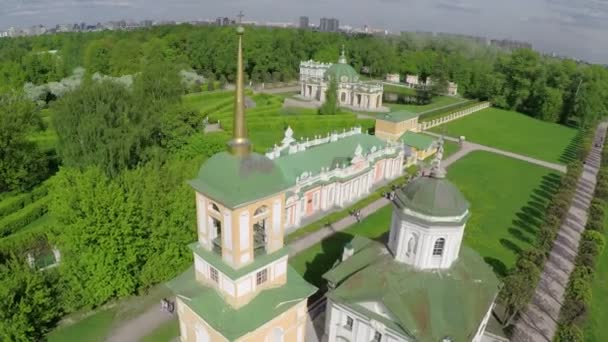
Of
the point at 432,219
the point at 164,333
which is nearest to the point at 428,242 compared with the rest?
the point at 432,219

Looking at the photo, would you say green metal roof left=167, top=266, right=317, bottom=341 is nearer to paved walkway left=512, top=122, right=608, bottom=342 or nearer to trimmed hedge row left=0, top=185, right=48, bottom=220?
paved walkway left=512, top=122, right=608, bottom=342

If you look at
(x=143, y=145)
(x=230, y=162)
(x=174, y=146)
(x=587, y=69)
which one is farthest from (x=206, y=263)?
(x=587, y=69)

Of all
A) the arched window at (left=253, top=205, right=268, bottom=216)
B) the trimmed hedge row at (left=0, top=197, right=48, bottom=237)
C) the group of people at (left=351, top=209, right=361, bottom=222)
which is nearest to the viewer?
the arched window at (left=253, top=205, right=268, bottom=216)

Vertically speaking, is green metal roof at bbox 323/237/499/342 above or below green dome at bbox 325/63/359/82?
below

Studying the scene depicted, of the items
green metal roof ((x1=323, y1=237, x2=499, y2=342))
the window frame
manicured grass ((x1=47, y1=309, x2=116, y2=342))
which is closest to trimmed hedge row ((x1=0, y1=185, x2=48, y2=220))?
manicured grass ((x1=47, y1=309, x2=116, y2=342))

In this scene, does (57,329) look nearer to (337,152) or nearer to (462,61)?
(337,152)

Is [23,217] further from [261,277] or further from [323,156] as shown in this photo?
[323,156]
